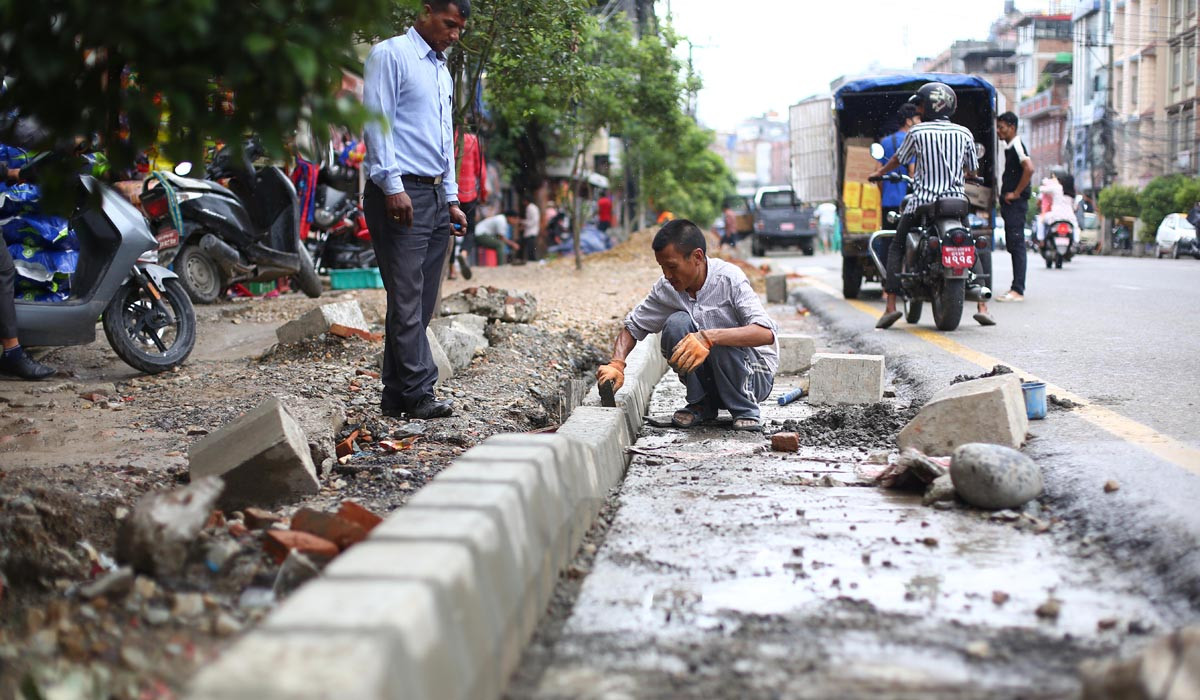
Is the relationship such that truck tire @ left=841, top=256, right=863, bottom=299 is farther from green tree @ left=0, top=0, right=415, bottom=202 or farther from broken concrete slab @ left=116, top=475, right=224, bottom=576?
green tree @ left=0, top=0, right=415, bottom=202

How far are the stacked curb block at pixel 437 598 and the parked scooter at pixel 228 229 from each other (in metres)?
6.30

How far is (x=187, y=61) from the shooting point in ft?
6.50

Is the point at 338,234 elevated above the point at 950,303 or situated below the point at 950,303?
above

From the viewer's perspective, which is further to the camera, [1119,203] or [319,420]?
[1119,203]

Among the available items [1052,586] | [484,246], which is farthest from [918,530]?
[484,246]

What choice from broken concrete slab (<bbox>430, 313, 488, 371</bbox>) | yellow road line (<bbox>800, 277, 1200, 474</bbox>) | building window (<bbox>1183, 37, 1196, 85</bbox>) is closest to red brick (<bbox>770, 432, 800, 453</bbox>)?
yellow road line (<bbox>800, 277, 1200, 474</bbox>)

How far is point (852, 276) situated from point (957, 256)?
4293 millimetres

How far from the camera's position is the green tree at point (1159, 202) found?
33.7m

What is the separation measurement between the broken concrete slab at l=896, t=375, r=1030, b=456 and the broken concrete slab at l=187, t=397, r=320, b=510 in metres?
2.20

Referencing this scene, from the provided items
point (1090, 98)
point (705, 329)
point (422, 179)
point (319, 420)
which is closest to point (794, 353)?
point (705, 329)

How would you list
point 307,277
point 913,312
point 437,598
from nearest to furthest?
point 437,598, point 913,312, point 307,277

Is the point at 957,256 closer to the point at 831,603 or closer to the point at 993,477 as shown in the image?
the point at 993,477

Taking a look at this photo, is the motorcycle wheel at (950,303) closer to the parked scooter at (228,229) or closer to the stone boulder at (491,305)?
the stone boulder at (491,305)

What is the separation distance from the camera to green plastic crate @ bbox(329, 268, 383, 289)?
12.1 metres
